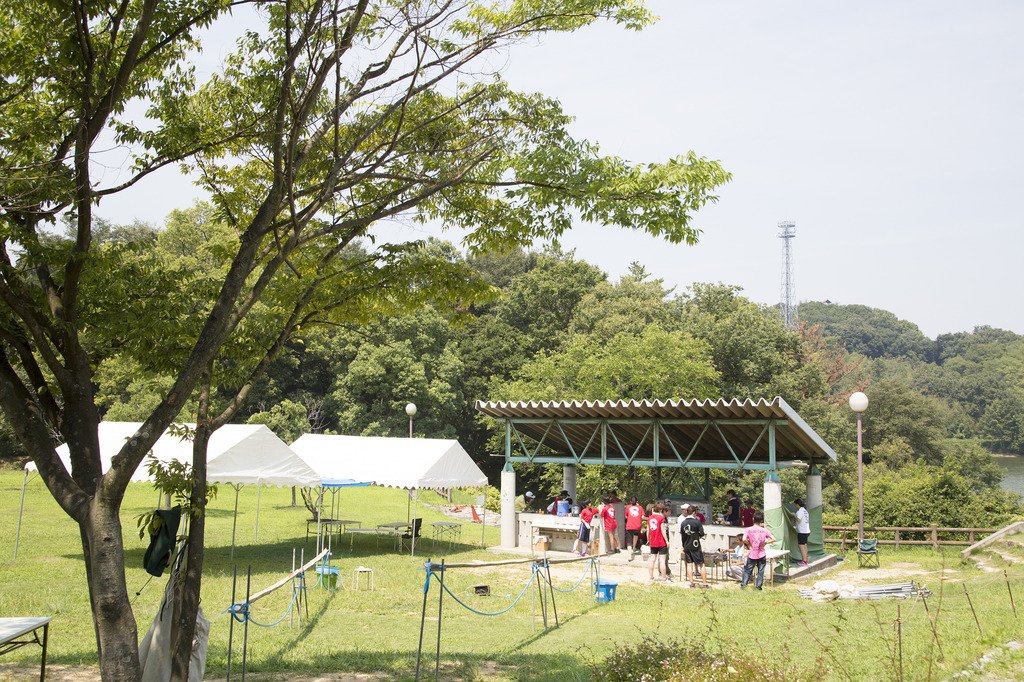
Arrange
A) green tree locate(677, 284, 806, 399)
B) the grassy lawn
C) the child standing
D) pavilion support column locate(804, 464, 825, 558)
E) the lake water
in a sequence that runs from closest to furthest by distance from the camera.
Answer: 1. the grassy lawn
2. the child standing
3. pavilion support column locate(804, 464, 825, 558)
4. green tree locate(677, 284, 806, 399)
5. the lake water

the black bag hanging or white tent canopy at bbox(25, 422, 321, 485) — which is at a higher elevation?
white tent canopy at bbox(25, 422, 321, 485)

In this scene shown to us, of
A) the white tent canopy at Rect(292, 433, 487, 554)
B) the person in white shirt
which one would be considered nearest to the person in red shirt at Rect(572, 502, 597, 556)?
the white tent canopy at Rect(292, 433, 487, 554)

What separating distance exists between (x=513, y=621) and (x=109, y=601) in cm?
731

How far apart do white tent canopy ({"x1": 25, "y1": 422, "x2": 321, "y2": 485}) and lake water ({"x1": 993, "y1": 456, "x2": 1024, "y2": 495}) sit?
52132 mm

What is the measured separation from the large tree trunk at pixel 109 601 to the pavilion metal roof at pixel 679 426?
14253 mm

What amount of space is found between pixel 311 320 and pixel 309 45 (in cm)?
320

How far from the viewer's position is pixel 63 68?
7742 mm

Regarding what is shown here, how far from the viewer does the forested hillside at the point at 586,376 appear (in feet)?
113

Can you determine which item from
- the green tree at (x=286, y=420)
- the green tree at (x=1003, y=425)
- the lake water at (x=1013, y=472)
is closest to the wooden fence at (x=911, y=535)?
the green tree at (x=286, y=420)

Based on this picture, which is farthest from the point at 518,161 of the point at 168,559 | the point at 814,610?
the point at 814,610

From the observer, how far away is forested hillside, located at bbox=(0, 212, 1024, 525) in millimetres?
34344

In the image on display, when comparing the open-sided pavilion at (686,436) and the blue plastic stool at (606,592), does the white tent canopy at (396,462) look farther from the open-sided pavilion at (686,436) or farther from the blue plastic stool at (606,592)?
the blue plastic stool at (606,592)

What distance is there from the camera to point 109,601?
21.2 ft

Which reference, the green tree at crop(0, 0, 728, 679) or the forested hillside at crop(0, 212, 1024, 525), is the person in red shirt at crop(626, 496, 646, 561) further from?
the green tree at crop(0, 0, 728, 679)
